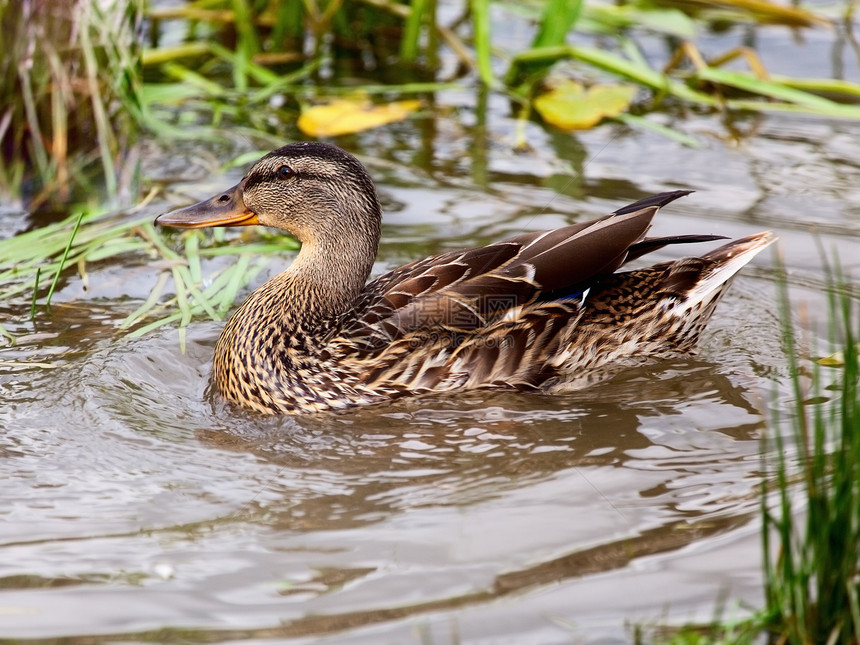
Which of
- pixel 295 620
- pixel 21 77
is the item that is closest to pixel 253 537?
pixel 295 620

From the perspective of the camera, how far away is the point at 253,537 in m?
3.85

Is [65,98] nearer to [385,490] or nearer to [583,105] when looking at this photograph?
[583,105]

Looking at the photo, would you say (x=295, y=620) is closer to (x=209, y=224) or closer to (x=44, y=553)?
(x=44, y=553)

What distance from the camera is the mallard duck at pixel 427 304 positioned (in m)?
4.97

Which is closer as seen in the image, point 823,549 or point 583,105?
point 823,549

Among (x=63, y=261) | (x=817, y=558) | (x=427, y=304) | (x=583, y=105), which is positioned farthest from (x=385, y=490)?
(x=583, y=105)

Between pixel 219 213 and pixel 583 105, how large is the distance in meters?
3.45

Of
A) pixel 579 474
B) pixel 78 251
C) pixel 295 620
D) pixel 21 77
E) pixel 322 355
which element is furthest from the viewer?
pixel 21 77

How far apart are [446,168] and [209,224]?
243 centimetres

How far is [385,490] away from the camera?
420 cm

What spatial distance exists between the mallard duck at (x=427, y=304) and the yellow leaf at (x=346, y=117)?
233cm

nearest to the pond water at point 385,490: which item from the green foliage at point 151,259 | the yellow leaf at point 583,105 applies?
the green foliage at point 151,259

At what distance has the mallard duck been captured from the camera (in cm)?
497

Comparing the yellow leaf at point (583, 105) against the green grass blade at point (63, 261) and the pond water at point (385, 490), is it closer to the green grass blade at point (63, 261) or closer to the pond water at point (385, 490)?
the pond water at point (385, 490)
